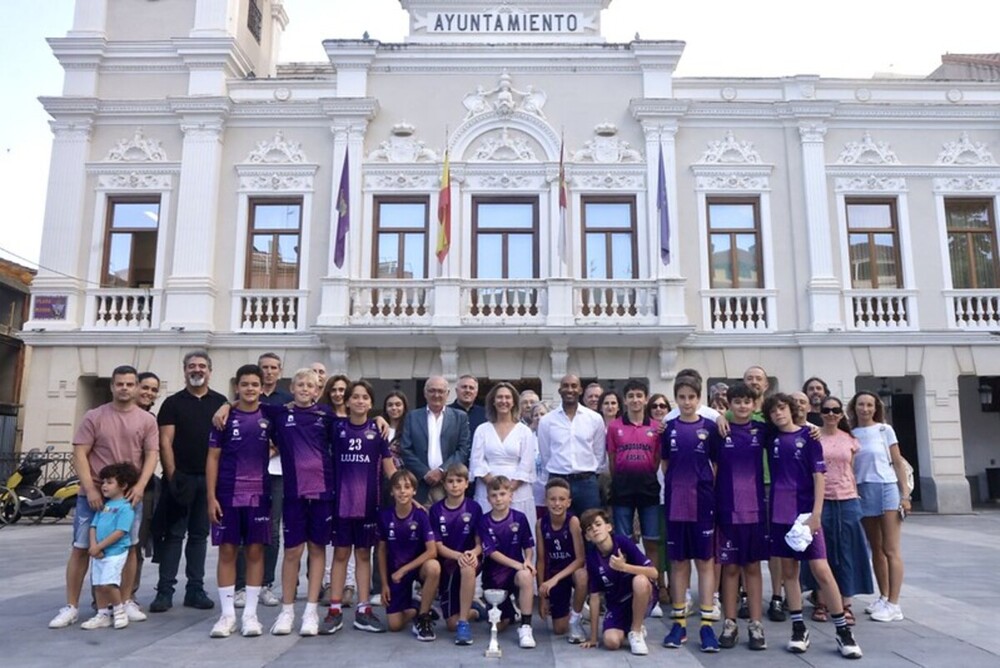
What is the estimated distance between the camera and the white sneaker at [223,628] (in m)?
5.37

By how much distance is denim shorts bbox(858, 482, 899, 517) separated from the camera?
6.27 m

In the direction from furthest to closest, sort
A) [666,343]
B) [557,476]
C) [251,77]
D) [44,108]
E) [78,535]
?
[251,77] < [44,108] < [666,343] < [557,476] < [78,535]

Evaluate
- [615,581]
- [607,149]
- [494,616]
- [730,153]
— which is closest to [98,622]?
[494,616]

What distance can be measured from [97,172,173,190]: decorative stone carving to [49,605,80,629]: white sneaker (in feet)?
38.1

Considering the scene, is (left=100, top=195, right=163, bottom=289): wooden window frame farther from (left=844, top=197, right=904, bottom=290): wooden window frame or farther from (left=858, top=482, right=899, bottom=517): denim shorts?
(left=844, top=197, right=904, bottom=290): wooden window frame

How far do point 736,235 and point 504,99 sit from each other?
5.55 m

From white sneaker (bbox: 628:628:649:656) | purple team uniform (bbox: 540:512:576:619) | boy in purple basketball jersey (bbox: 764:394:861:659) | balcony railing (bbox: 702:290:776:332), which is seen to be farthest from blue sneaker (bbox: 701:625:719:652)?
balcony railing (bbox: 702:290:776:332)

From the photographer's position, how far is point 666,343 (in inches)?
572

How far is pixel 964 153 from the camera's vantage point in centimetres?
1577

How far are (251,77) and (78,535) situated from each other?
13205 millimetres

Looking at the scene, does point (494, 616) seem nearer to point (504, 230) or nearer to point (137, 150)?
point (504, 230)

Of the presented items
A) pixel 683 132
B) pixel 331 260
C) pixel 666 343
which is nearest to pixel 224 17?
pixel 331 260

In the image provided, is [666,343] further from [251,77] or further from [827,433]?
[251,77]

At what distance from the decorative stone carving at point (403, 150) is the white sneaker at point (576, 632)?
11.8 metres
